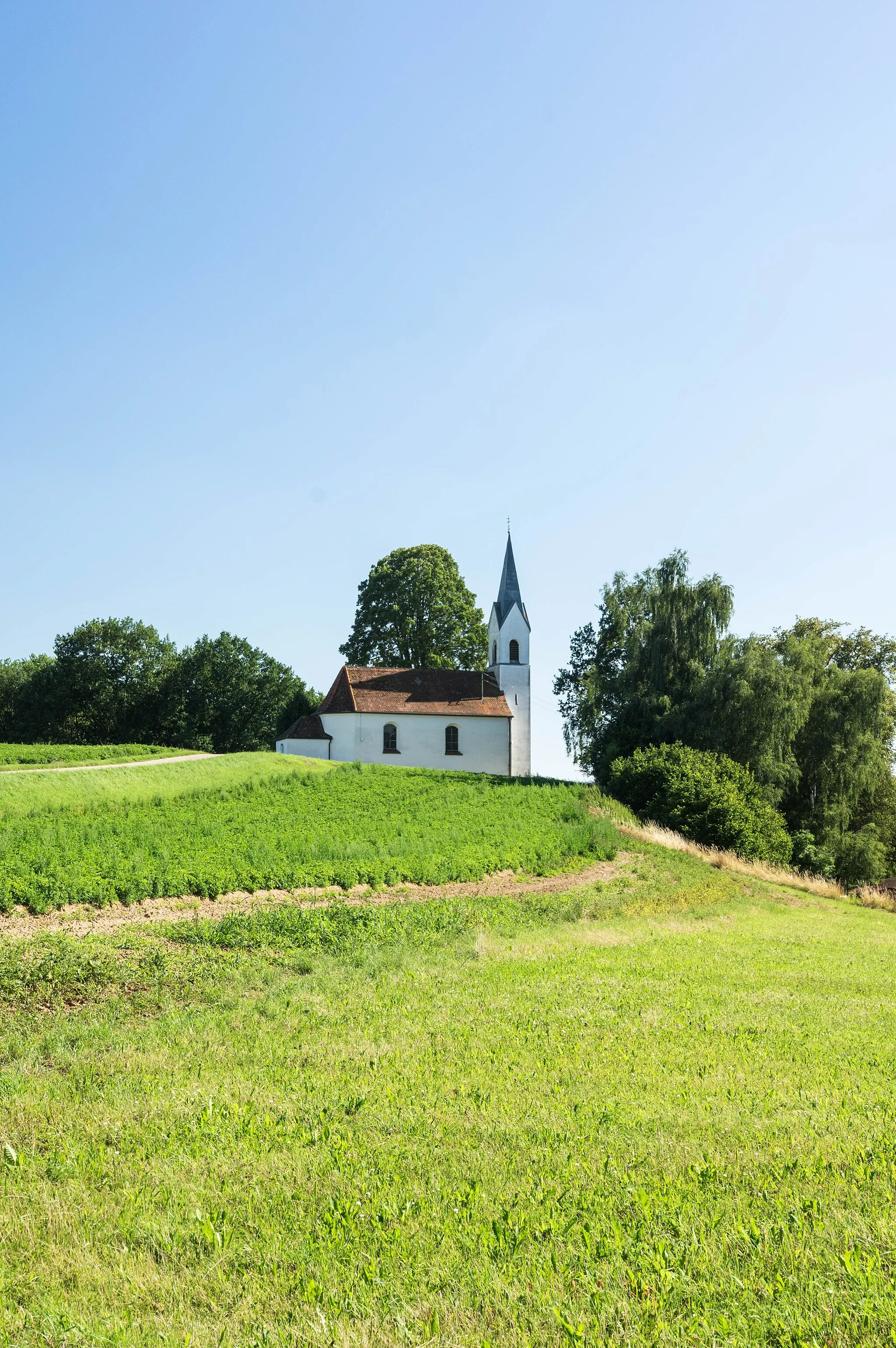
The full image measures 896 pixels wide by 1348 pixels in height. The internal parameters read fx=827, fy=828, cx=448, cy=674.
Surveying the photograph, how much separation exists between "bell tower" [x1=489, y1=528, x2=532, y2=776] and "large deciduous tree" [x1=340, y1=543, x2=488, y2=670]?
257cm

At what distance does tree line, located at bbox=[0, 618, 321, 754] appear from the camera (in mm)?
62562

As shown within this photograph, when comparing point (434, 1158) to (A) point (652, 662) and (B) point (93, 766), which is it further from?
(A) point (652, 662)

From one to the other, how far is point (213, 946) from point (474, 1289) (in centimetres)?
833

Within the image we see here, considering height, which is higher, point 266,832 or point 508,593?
point 508,593

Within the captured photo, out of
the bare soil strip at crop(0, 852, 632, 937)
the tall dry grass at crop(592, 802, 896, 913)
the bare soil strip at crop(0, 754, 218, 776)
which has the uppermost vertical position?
the bare soil strip at crop(0, 754, 218, 776)

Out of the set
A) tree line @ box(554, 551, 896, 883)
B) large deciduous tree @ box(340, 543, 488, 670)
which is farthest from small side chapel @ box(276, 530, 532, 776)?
tree line @ box(554, 551, 896, 883)

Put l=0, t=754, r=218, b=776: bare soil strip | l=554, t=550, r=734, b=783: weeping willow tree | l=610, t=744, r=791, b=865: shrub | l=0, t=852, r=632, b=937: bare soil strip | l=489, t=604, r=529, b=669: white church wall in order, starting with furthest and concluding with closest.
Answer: l=489, t=604, r=529, b=669: white church wall, l=554, t=550, r=734, b=783: weeping willow tree, l=610, t=744, r=791, b=865: shrub, l=0, t=754, r=218, b=776: bare soil strip, l=0, t=852, r=632, b=937: bare soil strip

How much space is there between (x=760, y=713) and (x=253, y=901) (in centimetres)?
2749

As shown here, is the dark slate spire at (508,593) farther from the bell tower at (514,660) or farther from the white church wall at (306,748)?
the white church wall at (306,748)

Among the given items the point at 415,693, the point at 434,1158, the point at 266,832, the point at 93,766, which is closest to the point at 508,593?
the point at 415,693

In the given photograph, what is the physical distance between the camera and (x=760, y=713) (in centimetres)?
3616

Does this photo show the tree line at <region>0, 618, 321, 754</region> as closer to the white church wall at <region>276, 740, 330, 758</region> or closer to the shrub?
the white church wall at <region>276, 740, 330, 758</region>

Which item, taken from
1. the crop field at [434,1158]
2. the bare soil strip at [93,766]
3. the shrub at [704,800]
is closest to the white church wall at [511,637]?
the shrub at [704,800]

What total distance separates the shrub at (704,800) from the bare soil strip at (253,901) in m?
8.75
